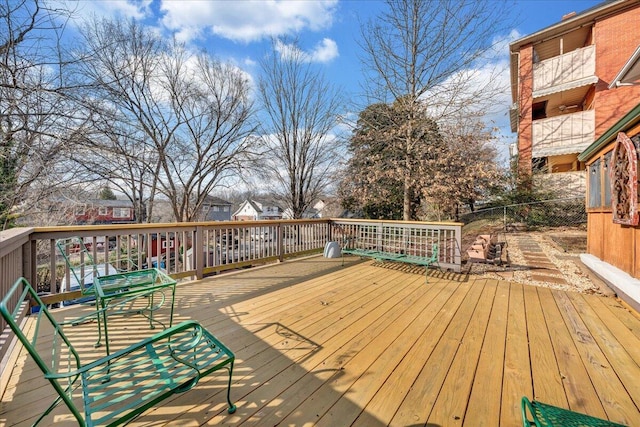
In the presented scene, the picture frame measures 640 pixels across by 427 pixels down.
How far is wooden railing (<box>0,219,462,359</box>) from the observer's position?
112 inches

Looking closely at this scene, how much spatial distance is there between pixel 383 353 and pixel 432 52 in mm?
8841

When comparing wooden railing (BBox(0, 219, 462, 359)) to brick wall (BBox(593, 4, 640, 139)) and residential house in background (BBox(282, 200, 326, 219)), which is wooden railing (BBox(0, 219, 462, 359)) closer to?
residential house in background (BBox(282, 200, 326, 219))

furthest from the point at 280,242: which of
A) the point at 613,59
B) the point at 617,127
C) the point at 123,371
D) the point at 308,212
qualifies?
the point at 613,59

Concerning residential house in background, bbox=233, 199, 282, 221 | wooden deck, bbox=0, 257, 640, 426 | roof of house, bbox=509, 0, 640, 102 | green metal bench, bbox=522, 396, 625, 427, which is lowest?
wooden deck, bbox=0, 257, 640, 426

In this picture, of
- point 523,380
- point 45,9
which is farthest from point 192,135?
point 523,380

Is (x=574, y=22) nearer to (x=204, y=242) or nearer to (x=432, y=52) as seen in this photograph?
(x=432, y=52)

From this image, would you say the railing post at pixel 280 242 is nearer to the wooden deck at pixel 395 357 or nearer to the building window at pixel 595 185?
the wooden deck at pixel 395 357

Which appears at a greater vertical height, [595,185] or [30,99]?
[30,99]

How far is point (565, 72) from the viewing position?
967cm

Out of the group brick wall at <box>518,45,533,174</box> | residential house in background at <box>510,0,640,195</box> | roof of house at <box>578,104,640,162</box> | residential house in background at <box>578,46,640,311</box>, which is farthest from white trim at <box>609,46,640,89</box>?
brick wall at <box>518,45,533,174</box>

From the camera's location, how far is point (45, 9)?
3.88 metres

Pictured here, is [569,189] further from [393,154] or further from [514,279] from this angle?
[514,279]

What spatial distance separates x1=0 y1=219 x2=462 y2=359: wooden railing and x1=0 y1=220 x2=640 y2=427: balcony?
61mm

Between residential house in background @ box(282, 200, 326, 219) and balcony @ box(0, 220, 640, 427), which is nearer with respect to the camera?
balcony @ box(0, 220, 640, 427)
